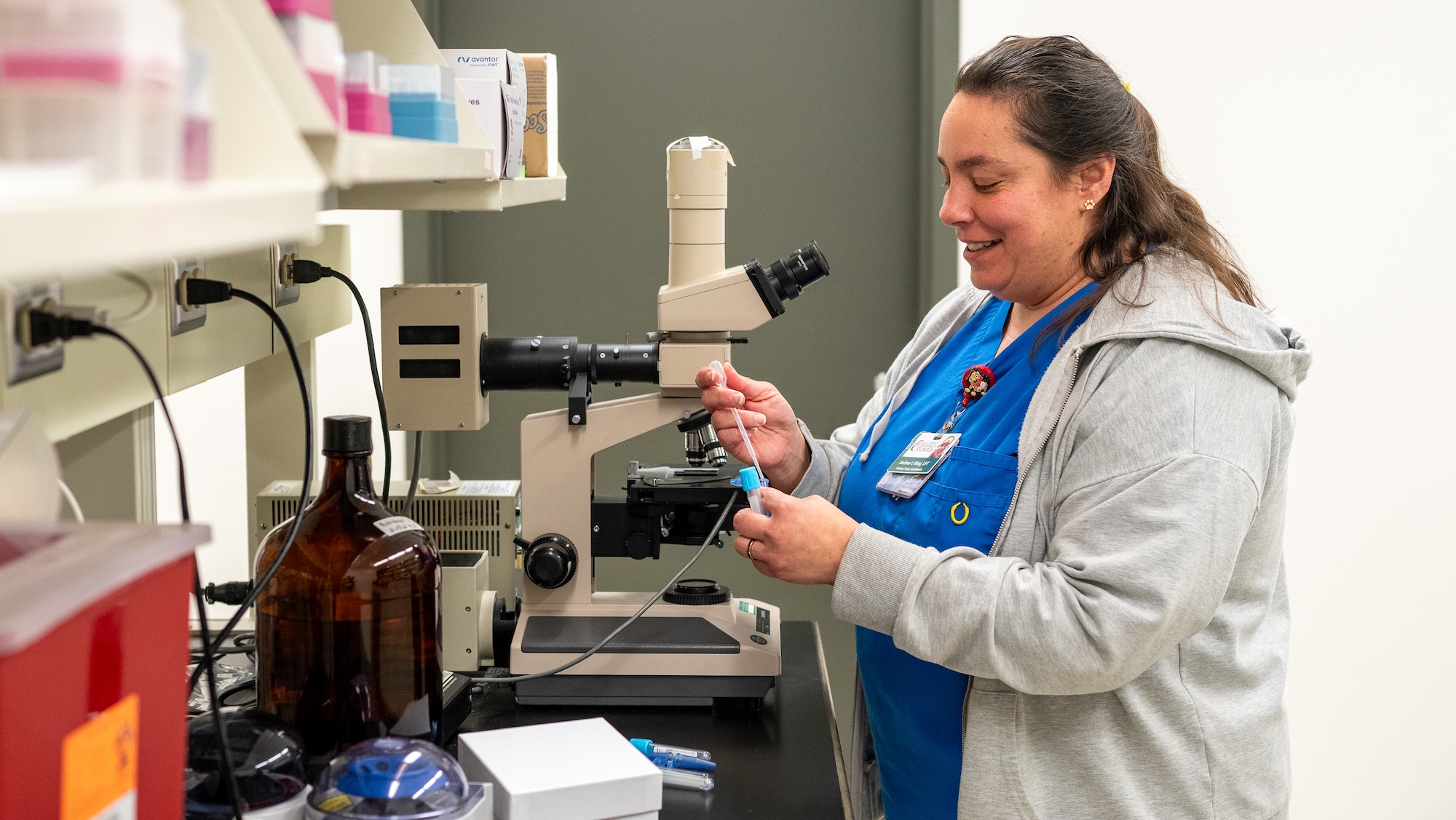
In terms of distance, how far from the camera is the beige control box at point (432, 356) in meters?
1.52

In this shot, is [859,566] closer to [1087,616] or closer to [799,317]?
[1087,616]

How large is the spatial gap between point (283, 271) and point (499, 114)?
0.33 meters

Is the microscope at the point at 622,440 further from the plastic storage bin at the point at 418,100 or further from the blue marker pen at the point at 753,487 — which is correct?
the plastic storage bin at the point at 418,100

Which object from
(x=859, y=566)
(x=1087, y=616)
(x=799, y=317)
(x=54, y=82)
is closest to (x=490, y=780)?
(x=859, y=566)

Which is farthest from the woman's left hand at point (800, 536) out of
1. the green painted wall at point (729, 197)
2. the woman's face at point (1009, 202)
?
the green painted wall at point (729, 197)

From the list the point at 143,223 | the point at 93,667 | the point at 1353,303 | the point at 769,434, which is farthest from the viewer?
the point at 1353,303

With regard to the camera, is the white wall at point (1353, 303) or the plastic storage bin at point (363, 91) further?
the white wall at point (1353, 303)

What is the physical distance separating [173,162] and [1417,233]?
232 cm

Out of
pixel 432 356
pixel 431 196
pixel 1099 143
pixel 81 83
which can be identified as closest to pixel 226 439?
pixel 432 356

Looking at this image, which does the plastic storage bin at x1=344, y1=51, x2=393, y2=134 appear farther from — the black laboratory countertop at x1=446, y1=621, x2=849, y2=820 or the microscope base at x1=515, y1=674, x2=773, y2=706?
the microscope base at x1=515, y1=674, x2=773, y2=706

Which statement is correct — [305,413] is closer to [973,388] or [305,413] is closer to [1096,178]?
[973,388]

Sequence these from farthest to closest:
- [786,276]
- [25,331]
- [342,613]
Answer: [786,276]
[342,613]
[25,331]

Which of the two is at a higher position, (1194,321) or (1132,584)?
(1194,321)

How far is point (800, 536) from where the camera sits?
1237mm
